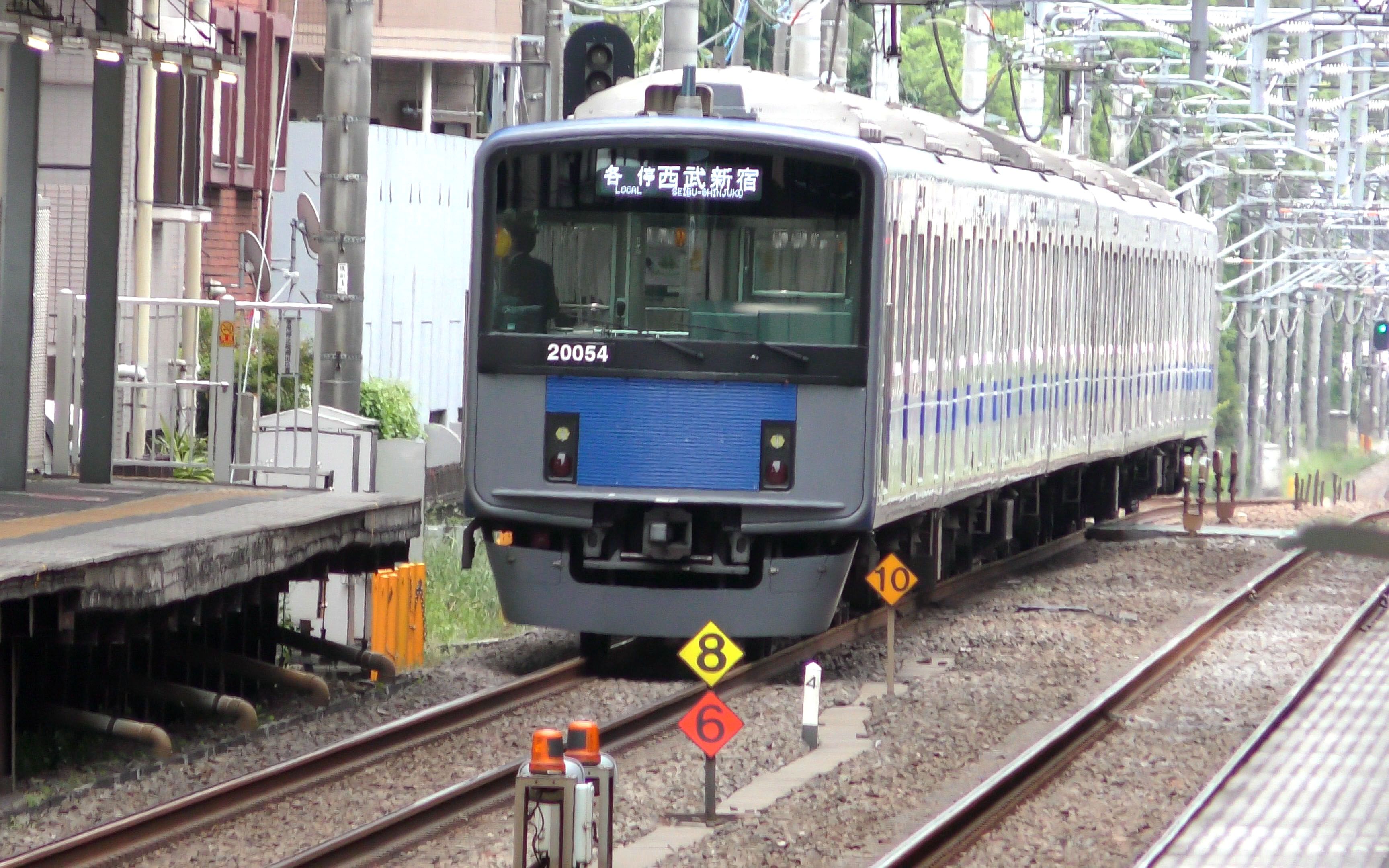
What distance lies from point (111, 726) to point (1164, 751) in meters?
5.08

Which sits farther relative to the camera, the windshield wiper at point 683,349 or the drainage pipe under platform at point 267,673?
the windshield wiper at point 683,349

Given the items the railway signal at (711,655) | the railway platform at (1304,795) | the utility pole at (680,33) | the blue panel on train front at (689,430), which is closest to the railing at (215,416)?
the blue panel on train front at (689,430)

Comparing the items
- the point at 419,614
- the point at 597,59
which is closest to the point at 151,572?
the point at 419,614

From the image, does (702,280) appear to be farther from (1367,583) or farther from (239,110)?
(239,110)

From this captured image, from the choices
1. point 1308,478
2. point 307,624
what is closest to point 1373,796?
point 307,624

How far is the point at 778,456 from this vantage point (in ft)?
42.3

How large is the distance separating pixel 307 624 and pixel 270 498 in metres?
1.12

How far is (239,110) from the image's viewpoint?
88.3ft

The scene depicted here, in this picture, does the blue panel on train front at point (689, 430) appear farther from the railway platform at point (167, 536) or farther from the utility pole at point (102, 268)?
the utility pole at point (102, 268)

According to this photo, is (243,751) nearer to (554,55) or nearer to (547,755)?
(547,755)

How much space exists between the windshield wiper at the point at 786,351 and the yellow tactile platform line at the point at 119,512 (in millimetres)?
3105

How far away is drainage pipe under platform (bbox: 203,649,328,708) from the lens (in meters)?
12.7

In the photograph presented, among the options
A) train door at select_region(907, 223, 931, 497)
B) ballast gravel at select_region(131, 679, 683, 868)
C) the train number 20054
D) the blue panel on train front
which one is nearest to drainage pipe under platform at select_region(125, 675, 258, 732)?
ballast gravel at select_region(131, 679, 683, 868)

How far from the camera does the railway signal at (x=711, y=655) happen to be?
34.4 feet
